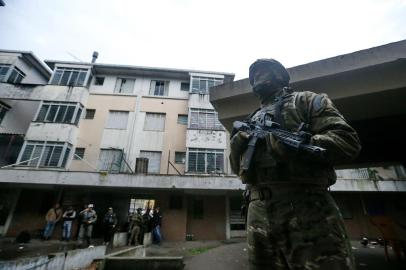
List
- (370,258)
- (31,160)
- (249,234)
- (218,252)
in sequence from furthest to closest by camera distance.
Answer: (31,160)
(218,252)
(370,258)
(249,234)

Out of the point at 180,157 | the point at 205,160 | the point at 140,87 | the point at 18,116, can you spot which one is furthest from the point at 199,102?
the point at 18,116

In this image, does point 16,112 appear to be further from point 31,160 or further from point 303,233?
point 303,233

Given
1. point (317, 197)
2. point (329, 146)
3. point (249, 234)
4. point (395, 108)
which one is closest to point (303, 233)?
point (317, 197)

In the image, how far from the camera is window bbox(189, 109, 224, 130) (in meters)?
17.0

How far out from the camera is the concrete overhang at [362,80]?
3.61 m

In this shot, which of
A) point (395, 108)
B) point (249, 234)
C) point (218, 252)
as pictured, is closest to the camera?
point (249, 234)

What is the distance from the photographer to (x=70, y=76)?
18109 millimetres

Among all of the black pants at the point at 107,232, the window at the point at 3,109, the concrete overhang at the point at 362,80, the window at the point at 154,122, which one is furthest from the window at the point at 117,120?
the concrete overhang at the point at 362,80

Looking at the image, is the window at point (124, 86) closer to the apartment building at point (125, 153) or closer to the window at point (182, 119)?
the apartment building at point (125, 153)

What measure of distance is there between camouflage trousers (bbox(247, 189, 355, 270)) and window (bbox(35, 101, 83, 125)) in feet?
58.6

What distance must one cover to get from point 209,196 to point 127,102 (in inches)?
411

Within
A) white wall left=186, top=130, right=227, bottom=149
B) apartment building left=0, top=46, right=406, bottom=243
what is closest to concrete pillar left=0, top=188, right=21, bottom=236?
apartment building left=0, top=46, right=406, bottom=243

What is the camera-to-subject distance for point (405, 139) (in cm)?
582

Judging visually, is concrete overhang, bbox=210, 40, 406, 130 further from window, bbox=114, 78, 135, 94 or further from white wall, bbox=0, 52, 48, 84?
white wall, bbox=0, 52, 48, 84
